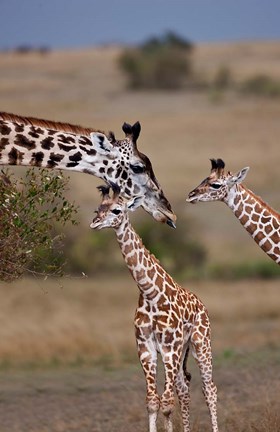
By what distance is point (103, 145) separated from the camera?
1309 cm

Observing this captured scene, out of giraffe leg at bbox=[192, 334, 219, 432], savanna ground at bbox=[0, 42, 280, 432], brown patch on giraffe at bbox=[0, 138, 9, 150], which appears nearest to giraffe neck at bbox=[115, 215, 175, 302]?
giraffe leg at bbox=[192, 334, 219, 432]

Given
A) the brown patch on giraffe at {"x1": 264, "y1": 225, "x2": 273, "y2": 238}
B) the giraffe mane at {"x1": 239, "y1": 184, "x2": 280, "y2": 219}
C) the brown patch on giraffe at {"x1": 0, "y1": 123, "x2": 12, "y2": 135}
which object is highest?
the brown patch on giraffe at {"x1": 0, "y1": 123, "x2": 12, "y2": 135}

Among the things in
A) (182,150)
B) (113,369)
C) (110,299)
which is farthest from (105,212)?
(182,150)

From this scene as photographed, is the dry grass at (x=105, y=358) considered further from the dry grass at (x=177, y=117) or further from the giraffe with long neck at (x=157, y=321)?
the dry grass at (x=177, y=117)

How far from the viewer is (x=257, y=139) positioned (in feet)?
176

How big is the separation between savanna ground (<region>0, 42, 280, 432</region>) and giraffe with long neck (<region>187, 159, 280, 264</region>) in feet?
5.20

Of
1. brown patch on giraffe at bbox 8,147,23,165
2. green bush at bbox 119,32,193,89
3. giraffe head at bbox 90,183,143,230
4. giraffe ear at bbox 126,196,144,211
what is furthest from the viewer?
green bush at bbox 119,32,193,89

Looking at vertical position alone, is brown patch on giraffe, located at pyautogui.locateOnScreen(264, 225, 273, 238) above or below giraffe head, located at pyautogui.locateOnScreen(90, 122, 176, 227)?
below

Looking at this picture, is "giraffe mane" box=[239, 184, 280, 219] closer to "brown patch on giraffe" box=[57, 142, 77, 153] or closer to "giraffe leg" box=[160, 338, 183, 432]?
"brown patch on giraffe" box=[57, 142, 77, 153]

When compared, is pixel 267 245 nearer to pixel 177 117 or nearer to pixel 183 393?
pixel 183 393

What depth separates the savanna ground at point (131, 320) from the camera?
1580cm

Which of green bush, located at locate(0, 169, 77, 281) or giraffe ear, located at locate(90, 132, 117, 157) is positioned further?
giraffe ear, located at locate(90, 132, 117, 157)

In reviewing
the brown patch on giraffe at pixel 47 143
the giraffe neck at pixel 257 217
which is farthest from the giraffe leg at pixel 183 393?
the brown patch on giraffe at pixel 47 143

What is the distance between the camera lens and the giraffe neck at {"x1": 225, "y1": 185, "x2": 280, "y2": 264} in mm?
13102
